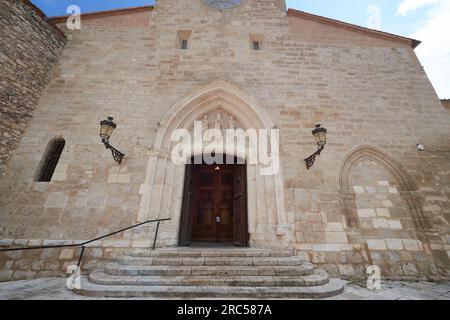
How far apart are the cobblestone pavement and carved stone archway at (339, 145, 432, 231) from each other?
127 cm

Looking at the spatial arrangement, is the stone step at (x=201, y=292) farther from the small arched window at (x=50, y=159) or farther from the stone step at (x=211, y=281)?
the small arched window at (x=50, y=159)

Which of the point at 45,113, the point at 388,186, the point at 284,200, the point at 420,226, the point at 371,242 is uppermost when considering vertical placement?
the point at 45,113

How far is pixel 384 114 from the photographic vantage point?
5.36 metres

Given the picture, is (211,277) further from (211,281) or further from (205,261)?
(205,261)

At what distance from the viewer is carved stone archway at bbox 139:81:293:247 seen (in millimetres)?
4305

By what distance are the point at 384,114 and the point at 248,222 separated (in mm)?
4770

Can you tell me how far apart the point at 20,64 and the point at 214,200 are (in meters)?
6.19

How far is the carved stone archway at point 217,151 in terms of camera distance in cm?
430

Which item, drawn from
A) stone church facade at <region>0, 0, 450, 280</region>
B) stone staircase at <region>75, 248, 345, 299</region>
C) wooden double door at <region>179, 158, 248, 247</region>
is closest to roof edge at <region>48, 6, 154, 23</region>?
stone church facade at <region>0, 0, 450, 280</region>

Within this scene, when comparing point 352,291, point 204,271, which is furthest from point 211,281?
point 352,291

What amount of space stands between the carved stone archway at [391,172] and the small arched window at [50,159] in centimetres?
684

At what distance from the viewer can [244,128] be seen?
213 inches

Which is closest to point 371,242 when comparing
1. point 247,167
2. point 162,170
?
point 247,167

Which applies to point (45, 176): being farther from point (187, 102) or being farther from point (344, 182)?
point (344, 182)
